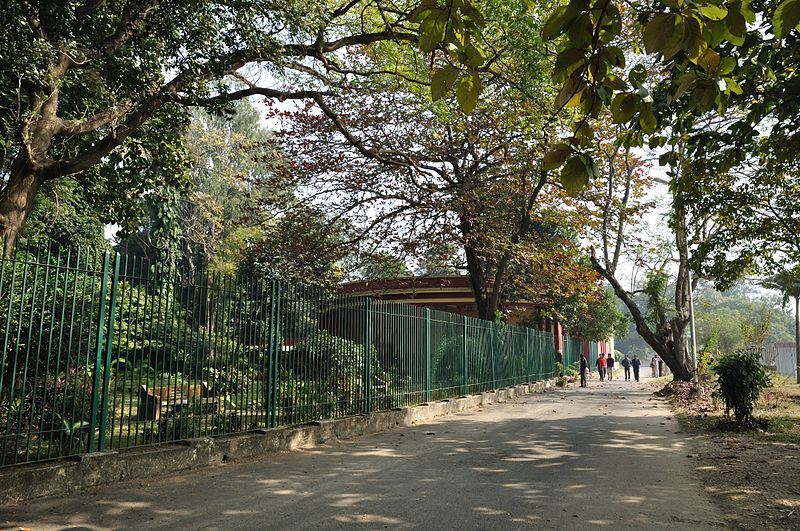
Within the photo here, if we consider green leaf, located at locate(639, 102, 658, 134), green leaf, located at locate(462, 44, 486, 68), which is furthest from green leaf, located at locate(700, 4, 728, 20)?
green leaf, located at locate(462, 44, 486, 68)

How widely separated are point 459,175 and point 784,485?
43.8 feet

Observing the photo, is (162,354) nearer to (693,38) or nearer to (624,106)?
(624,106)

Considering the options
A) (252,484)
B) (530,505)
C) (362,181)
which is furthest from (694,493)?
(362,181)

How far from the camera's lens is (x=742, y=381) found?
10.8 meters

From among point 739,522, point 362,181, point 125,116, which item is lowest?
point 739,522

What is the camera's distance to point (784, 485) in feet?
21.1

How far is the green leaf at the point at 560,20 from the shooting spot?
2.27 meters

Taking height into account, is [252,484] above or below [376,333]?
below

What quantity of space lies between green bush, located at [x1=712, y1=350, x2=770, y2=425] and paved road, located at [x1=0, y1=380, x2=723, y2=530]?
2.02 metres

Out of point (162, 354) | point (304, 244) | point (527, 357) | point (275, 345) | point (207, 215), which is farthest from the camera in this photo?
point (207, 215)

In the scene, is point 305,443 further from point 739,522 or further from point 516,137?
point 516,137

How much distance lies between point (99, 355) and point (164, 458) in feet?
4.67

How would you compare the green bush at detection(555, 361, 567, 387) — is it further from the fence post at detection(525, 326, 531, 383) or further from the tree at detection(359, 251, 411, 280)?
the tree at detection(359, 251, 411, 280)

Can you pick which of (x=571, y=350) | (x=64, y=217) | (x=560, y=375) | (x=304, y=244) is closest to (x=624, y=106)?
(x=304, y=244)
